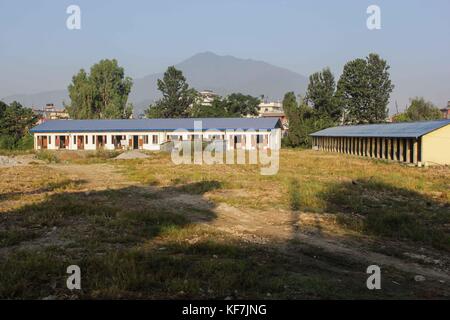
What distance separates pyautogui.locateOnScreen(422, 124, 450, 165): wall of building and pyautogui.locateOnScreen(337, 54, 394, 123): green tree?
40361 mm

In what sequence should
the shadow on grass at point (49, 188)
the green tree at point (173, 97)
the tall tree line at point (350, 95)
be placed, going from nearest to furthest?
the shadow on grass at point (49, 188) < the tall tree line at point (350, 95) < the green tree at point (173, 97)

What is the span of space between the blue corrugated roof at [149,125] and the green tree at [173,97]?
23.6 metres

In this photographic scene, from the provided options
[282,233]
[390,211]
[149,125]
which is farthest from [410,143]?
[149,125]

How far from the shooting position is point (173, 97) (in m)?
79.5

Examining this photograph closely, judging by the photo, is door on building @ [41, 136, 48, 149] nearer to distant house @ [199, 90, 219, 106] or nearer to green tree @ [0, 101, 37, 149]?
green tree @ [0, 101, 37, 149]

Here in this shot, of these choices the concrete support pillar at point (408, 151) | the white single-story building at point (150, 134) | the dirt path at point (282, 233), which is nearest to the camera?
the dirt path at point (282, 233)

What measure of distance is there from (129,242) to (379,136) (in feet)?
100

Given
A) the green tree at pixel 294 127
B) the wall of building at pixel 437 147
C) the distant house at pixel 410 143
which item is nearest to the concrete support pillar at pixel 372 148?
the distant house at pixel 410 143

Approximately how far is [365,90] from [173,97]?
35.5 meters

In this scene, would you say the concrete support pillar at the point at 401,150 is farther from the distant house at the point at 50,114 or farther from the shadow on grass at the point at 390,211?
the distant house at the point at 50,114

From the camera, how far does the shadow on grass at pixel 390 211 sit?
1041cm

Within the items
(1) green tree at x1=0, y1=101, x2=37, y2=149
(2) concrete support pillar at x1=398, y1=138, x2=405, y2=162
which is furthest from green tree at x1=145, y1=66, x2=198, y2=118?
(2) concrete support pillar at x1=398, y1=138, x2=405, y2=162
